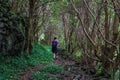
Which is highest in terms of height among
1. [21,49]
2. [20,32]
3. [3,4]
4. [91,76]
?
[3,4]

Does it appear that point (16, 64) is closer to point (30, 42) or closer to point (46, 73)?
point (46, 73)

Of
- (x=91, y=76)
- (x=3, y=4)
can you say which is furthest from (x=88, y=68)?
(x=3, y=4)

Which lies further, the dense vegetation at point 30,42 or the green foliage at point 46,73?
the green foliage at point 46,73

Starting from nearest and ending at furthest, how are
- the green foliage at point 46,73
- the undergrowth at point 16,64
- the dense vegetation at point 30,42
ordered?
1. the dense vegetation at point 30,42
2. the green foliage at point 46,73
3. the undergrowth at point 16,64

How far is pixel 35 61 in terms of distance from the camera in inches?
663

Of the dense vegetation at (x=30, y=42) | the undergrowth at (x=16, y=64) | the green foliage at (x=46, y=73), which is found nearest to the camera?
the dense vegetation at (x=30, y=42)

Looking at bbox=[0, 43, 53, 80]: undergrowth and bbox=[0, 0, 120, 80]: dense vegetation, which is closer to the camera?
bbox=[0, 0, 120, 80]: dense vegetation

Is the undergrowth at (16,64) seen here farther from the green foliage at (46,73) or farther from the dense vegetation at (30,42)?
the green foliage at (46,73)

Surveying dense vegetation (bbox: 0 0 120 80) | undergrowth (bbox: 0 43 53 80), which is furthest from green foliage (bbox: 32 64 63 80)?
undergrowth (bbox: 0 43 53 80)

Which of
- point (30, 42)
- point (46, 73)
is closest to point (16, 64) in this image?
point (46, 73)

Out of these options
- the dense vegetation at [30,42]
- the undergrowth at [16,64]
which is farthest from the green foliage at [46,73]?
the undergrowth at [16,64]

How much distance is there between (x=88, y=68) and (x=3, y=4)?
6.93 meters

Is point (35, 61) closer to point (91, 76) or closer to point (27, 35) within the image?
point (27, 35)

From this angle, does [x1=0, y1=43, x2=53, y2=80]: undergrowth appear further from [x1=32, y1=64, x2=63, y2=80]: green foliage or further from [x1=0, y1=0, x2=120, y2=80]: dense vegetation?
[x1=32, y1=64, x2=63, y2=80]: green foliage
